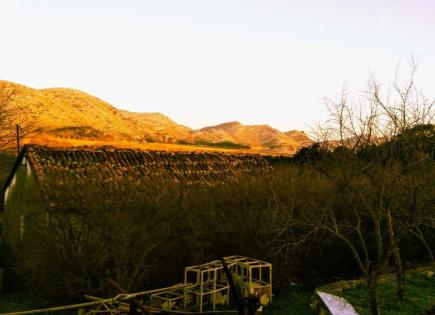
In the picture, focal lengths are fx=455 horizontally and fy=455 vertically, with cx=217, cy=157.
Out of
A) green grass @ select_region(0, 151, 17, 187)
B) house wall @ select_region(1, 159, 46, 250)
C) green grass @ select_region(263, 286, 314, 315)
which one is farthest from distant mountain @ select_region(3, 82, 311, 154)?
green grass @ select_region(263, 286, 314, 315)

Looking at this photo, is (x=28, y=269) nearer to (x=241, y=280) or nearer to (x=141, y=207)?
(x=141, y=207)

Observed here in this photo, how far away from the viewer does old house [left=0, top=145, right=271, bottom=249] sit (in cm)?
1788

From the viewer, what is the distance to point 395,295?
500 inches

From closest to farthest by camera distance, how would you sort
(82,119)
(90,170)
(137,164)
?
1. (90,170)
2. (137,164)
3. (82,119)

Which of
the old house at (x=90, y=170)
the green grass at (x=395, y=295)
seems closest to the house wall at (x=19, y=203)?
the old house at (x=90, y=170)

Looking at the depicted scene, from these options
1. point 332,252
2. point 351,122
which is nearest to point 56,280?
point 351,122

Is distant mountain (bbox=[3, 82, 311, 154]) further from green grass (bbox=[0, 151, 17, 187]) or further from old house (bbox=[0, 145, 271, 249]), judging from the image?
old house (bbox=[0, 145, 271, 249])

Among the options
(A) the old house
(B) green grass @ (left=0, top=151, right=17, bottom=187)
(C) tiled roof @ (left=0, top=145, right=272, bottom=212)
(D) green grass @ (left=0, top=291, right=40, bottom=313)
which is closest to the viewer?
(C) tiled roof @ (left=0, top=145, right=272, bottom=212)

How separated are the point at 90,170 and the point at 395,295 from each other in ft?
39.4

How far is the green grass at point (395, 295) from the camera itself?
11516mm

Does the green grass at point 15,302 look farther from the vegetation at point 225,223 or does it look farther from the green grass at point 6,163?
the green grass at point 6,163

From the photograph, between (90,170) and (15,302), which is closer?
(15,302)

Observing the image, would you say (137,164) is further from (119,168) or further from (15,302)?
(15,302)

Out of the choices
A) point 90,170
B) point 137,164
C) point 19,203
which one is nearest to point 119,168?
point 137,164
